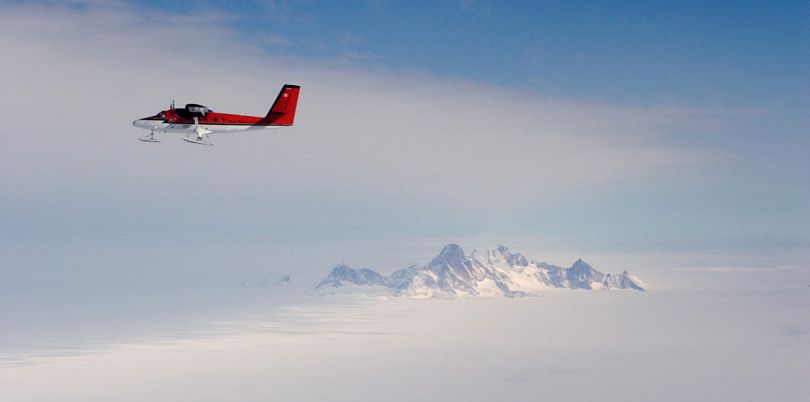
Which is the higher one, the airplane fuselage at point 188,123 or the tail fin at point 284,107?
the tail fin at point 284,107

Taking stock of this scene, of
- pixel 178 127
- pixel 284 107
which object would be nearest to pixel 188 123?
pixel 178 127

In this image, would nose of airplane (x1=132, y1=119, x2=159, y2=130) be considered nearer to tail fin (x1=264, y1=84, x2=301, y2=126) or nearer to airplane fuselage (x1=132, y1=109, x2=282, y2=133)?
airplane fuselage (x1=132, y1=109, x2=282, y2=133)

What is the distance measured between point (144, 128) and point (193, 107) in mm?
11394

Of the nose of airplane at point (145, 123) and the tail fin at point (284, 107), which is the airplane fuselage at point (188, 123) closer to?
the nose of airplane at point (145, 123)

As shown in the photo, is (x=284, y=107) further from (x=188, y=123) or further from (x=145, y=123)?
(x=145, y=123)

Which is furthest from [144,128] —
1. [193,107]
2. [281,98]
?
[281,98]

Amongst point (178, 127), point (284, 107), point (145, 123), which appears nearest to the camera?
point (145, 123)

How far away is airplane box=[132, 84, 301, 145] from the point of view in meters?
153

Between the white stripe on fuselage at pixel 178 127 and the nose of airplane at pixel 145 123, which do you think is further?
the white stripe on fuselage at pixel 178 127

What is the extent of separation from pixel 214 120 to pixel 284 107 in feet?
45.7

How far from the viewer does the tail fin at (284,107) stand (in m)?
155

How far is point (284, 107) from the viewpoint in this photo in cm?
15562

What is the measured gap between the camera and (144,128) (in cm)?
15388

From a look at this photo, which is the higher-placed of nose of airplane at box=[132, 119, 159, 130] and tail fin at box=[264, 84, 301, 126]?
tail fin at box=[264, 84, 301, 126]
